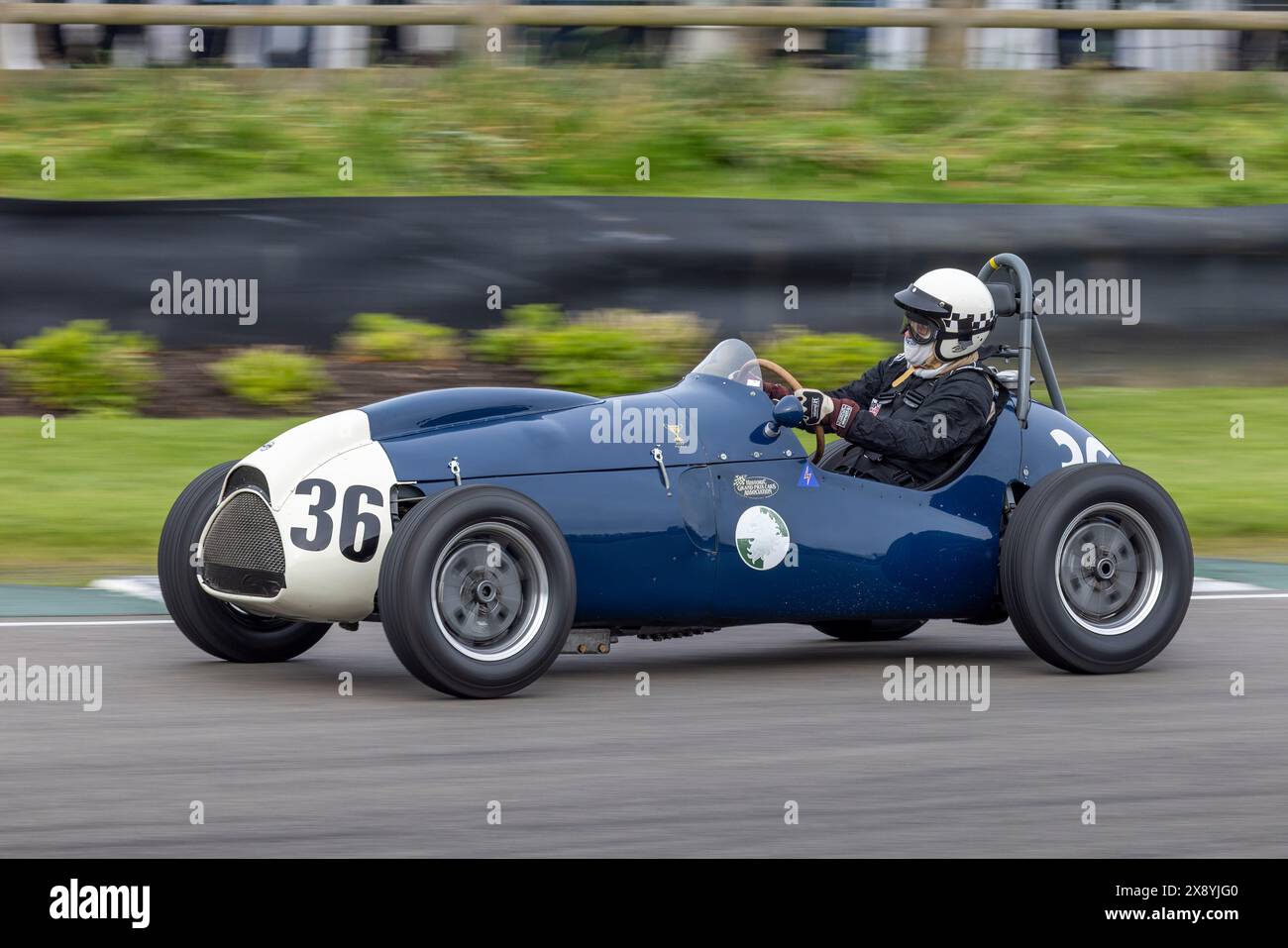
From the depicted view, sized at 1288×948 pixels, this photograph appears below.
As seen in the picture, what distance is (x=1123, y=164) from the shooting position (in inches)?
605

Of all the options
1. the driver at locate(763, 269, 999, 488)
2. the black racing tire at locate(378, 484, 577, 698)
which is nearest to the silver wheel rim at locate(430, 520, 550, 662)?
the black racing tire at locate(378, 484, 577, 698)

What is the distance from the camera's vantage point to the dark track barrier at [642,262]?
11.7 m

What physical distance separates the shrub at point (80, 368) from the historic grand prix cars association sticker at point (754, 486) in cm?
599

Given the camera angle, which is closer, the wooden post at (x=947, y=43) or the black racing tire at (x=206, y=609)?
the black racing tire at (x=206, y=609)

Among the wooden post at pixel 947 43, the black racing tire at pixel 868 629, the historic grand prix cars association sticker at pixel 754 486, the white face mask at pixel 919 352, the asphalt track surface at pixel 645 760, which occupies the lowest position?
the asphalt track surface at pixel 645 760

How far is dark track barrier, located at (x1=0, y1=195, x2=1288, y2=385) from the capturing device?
38.2 ft

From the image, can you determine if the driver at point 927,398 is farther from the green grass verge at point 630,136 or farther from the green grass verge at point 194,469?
the green grass verge at point 630,136

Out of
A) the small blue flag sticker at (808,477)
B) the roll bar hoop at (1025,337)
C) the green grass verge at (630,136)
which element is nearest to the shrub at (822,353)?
the green grass verge at (630,136)

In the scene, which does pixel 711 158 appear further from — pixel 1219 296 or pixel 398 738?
pixel 398 738

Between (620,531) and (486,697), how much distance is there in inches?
26.8

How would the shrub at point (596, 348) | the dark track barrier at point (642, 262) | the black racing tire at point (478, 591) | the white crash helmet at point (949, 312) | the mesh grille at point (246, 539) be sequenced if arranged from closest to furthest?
the black racing tire at point (478, 591)
the mesh grille at point (246, 539)
the white crash helmet at point (949, 312)
the dark track barrier at point (642, 262)
the shrub at point (596, 348)

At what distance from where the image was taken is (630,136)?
48.0 feet

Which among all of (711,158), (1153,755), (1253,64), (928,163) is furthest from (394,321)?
(1253,64)

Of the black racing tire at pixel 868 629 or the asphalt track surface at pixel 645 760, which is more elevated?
the black racing tire at pixel 868 629
